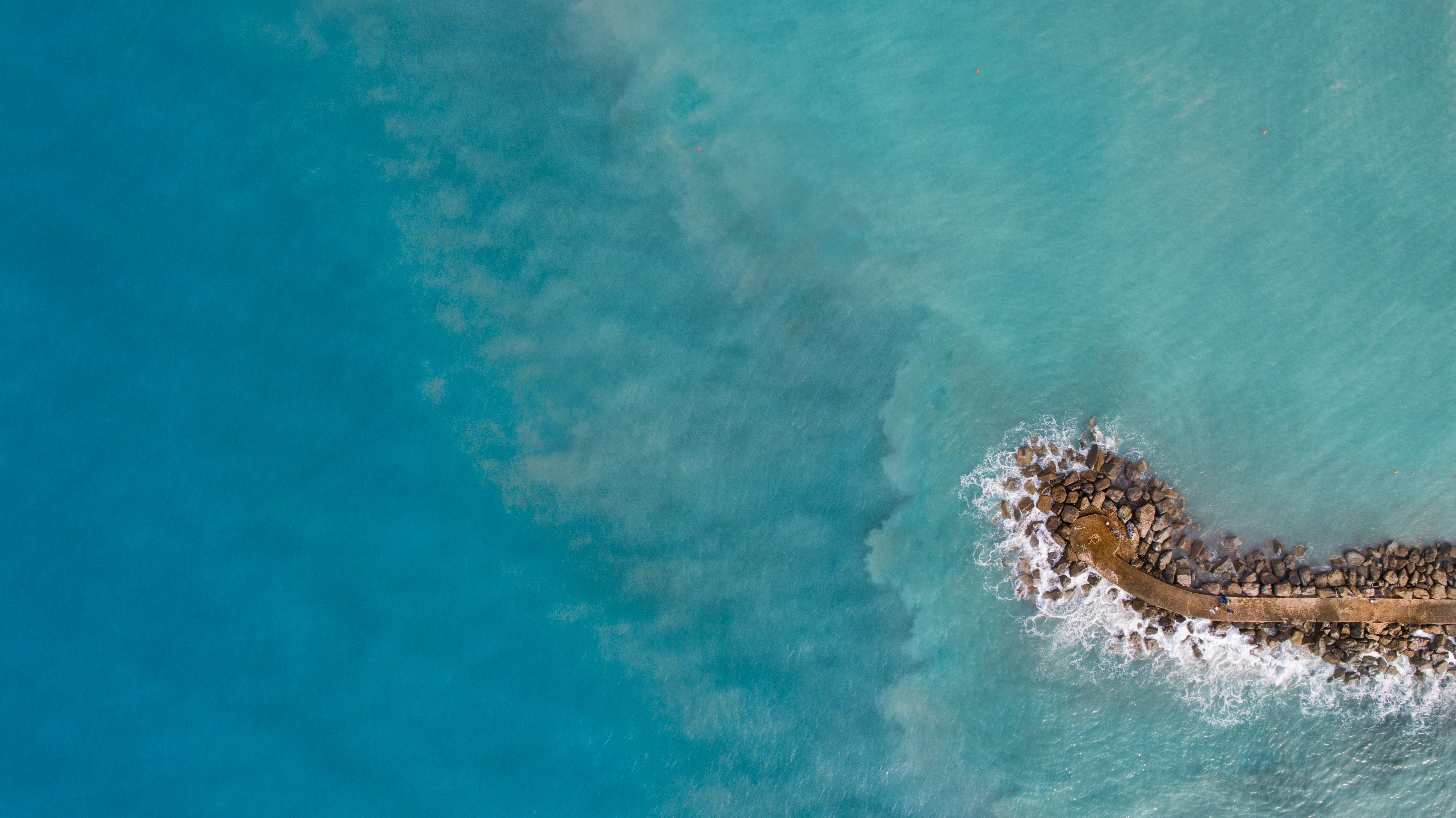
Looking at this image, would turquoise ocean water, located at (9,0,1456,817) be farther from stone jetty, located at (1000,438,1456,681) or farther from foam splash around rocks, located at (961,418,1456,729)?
stone jetty, located at (1000,438,1456,681)

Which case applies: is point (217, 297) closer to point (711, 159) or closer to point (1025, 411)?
point (711, 159)

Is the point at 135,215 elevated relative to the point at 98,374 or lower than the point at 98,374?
elevated

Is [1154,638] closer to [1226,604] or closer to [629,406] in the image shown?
[1226,604]

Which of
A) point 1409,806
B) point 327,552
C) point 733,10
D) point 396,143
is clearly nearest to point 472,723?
point 327,552

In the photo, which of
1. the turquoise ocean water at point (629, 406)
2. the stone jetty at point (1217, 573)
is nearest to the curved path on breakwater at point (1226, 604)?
the stone jetty at point (1217, 573)

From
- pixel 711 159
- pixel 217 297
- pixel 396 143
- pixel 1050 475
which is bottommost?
pixel 1050 475

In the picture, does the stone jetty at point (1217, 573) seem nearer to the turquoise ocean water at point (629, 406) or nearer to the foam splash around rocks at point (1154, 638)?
the foam splash around rocks at point (1154, 638)

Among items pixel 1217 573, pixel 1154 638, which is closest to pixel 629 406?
pixel 1154 638
